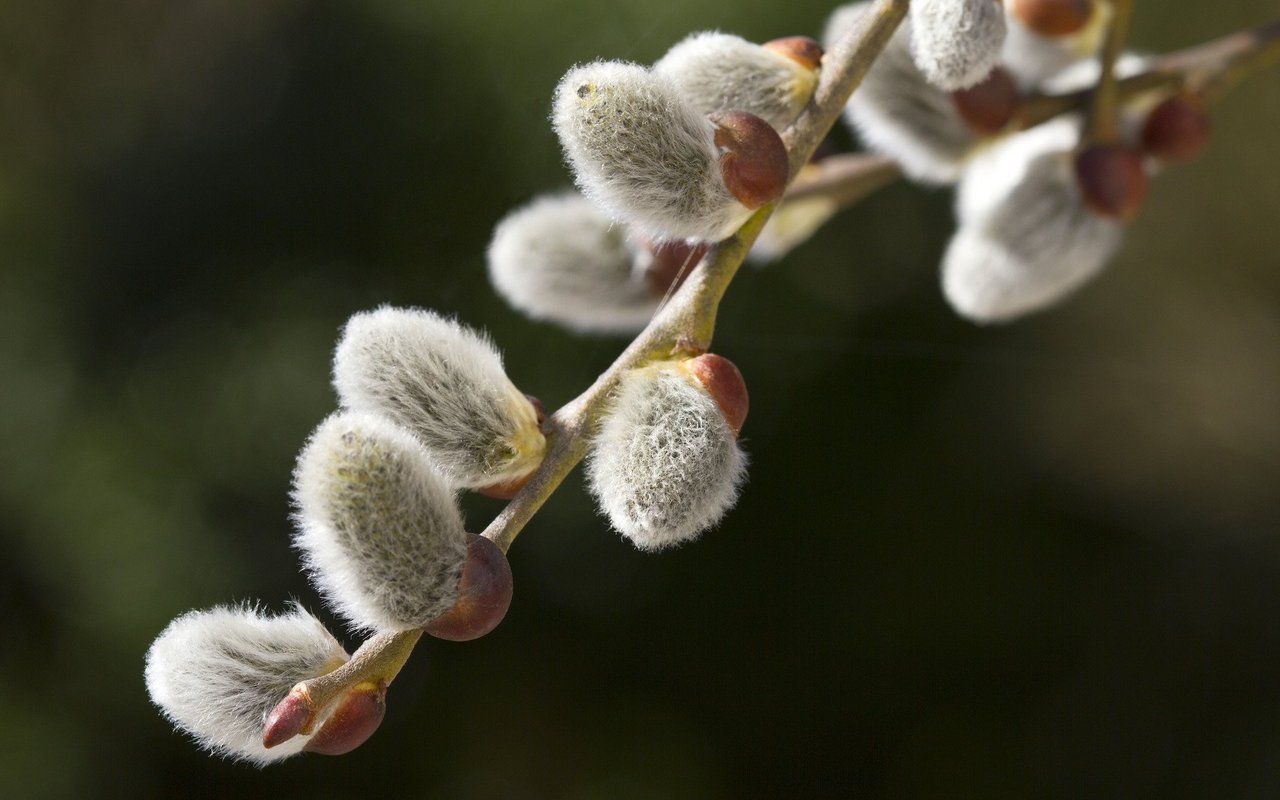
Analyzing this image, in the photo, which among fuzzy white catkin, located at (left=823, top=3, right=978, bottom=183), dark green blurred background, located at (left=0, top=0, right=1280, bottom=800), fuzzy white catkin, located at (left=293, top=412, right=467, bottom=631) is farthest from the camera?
dark green blurred background, located at (left=0, top=0, right=1280, bottom=800)

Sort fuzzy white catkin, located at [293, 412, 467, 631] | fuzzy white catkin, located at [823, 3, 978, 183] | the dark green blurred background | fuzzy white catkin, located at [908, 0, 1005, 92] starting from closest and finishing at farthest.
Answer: fuzzy white catkin, located at [293, 412, 467, 631], fuzzy white catkin, located at [908, 0, 1005, 92], fuzzy white catkin, located at [823, 3, 978, 183], the dark green blurred background

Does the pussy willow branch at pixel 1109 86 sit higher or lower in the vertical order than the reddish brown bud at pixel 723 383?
lower

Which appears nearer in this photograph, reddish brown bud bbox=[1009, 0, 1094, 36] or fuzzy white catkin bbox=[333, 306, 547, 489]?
fuzzy white catkin bbox=[333, 306, 547, 489]

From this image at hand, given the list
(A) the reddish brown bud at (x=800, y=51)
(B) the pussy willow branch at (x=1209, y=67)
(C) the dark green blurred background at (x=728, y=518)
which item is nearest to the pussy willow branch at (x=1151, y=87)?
(B) the pussy willow branch at (x=1209, y=67)

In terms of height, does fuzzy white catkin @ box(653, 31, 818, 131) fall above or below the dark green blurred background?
above

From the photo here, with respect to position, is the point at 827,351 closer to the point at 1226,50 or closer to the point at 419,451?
the point at 1226,50

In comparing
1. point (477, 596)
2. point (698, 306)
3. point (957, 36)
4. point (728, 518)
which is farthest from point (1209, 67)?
point (728, 518)

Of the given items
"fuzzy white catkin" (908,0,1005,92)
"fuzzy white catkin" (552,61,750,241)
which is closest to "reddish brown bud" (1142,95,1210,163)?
"fuzzy white catkin" (908,0,1005,92)

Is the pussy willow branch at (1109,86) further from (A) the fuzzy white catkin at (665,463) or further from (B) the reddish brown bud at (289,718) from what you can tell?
(B) the reddish brown bud at (289,718)

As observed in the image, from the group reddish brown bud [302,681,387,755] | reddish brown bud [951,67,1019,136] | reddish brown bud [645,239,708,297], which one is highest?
reddish brown bud [302,681,387,755]

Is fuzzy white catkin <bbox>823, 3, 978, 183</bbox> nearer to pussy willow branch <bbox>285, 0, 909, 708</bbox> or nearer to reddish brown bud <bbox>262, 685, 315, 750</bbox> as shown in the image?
pussy willow branch <bbox>285, 0, 909, 708</bbox>
